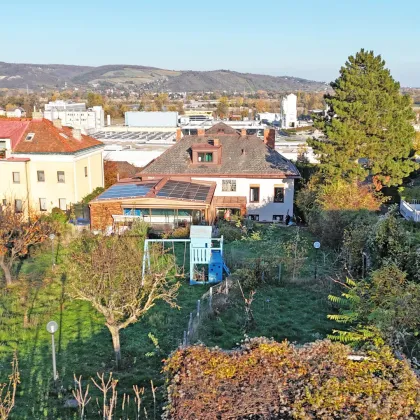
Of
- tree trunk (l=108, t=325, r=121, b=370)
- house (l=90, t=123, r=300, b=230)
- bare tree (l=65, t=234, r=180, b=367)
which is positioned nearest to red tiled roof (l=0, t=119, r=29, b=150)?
house (l=90, t=123, r=300, b=230)

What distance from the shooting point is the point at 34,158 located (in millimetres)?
29547

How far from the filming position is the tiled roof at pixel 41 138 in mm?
29531

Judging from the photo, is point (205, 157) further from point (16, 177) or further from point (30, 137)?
point (16, 177)

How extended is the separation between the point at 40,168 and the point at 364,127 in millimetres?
18869

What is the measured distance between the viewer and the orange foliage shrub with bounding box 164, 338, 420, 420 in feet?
23.4

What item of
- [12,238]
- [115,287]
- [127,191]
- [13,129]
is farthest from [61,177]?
[115,287]

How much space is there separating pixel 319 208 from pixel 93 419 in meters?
17.4

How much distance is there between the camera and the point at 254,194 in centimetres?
3177

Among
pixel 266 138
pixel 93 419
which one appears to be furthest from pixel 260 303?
pixel 266 138

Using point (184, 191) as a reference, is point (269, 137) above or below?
above

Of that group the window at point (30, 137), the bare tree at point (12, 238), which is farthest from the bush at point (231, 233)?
the window at point (30, 137)

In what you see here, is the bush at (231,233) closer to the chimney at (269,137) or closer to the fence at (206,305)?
the fence at (206,305)

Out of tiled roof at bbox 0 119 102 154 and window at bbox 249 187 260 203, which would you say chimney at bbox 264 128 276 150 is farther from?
tiled roof at bbox 0 119 102 154

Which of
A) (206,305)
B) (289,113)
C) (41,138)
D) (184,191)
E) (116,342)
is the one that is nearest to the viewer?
(116,342)
